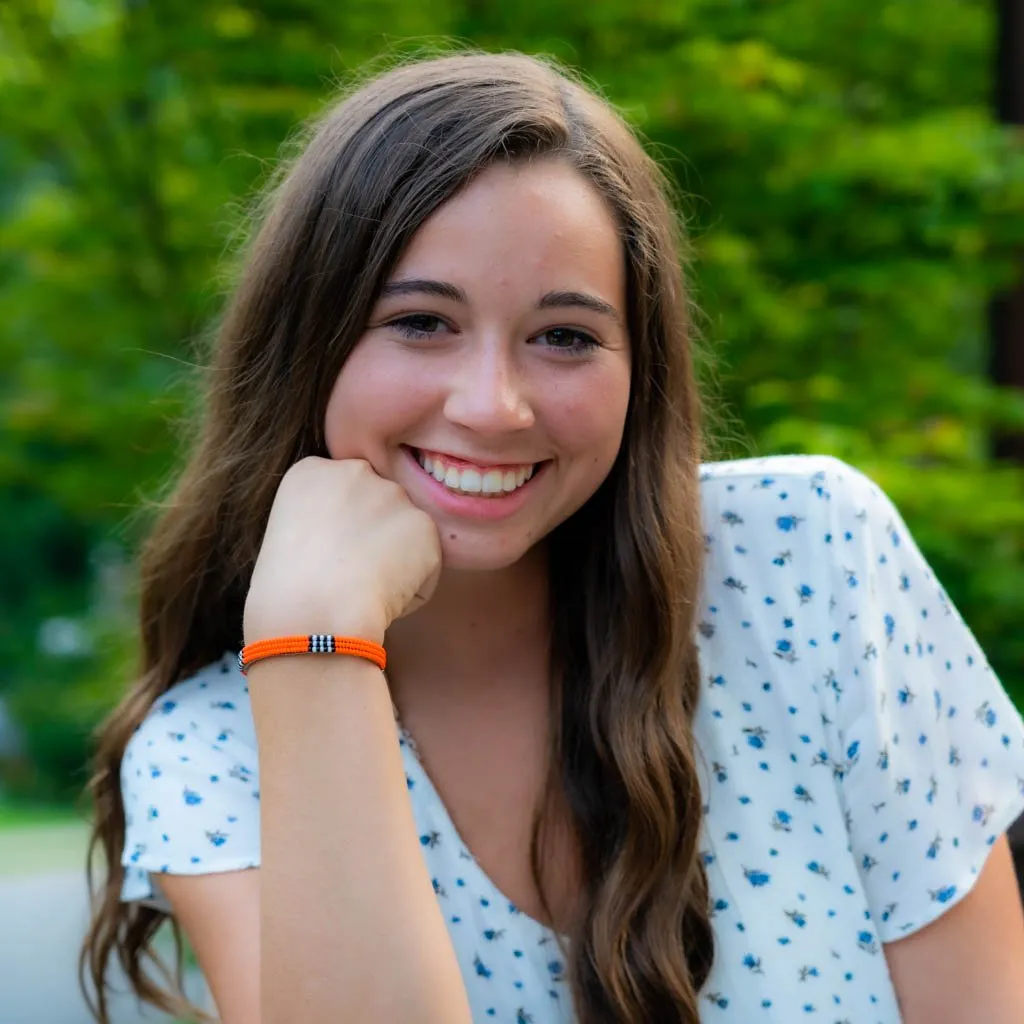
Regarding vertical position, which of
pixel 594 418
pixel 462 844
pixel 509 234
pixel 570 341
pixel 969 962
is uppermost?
pixel 509 234

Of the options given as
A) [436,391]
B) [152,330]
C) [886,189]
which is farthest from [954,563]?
[152,330]

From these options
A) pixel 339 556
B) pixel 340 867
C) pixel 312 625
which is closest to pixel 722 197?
pixel 339 556

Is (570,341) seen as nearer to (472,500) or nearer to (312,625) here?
(472,500)

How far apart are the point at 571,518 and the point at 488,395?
1.54 feet

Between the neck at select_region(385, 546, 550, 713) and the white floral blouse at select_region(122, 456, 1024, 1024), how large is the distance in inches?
4.2

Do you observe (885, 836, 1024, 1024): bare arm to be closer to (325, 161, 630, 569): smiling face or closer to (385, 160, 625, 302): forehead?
(325, 161, 630, 569): smiling face

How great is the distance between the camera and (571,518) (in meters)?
2.05

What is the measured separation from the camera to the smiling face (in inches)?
64.0

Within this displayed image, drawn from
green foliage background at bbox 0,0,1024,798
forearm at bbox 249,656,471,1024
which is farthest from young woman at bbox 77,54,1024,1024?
green foliage background at bbox 0,0,1024,798

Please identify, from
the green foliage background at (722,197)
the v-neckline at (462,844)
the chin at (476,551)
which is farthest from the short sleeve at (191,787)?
the green foliage background at (722,197)

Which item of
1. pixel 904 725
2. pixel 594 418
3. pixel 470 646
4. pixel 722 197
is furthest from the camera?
pixel 722 197

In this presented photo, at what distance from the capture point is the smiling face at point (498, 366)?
5.33 feet

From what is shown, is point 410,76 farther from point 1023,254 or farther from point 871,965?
point 1023,254

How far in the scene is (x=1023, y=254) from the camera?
358 cm
